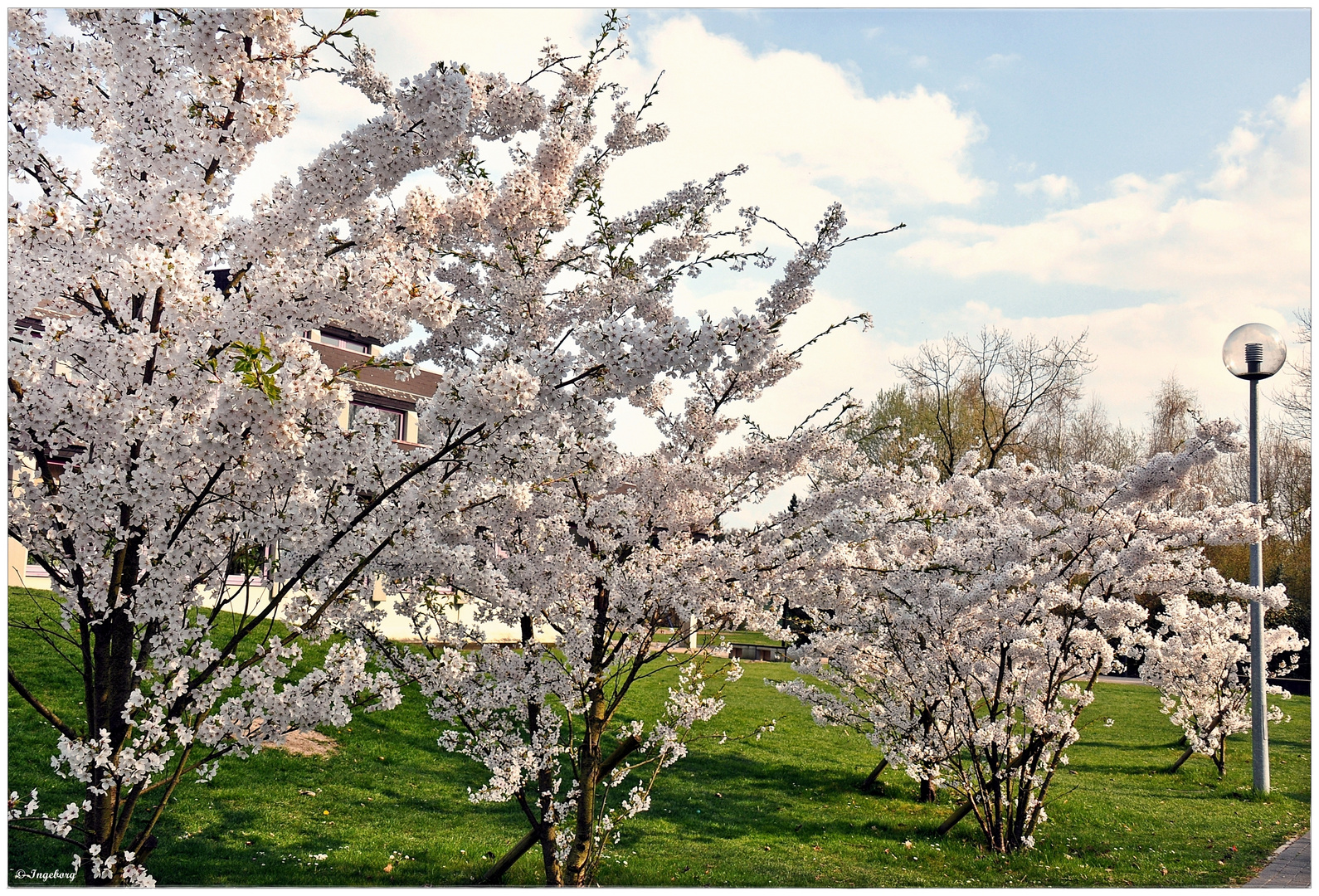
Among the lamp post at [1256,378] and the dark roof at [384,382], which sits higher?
the dark roof at [384,382]

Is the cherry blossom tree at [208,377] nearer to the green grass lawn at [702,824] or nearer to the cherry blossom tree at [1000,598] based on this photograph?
the cherry blossom tree at [1000,598]

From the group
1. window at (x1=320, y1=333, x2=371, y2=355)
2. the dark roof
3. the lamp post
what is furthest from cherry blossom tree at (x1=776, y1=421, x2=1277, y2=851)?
window at (x1=320, y1=333, x2=371, y2=355)

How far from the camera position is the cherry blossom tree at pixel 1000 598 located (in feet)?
22.7

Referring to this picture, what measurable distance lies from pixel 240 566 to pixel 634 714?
10.3m

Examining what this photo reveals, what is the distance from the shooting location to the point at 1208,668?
40.6 feet

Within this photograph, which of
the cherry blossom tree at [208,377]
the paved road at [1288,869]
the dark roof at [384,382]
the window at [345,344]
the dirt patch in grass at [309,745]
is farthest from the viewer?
the window at [345,344]

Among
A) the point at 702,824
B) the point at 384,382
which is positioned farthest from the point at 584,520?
the point at 384,382

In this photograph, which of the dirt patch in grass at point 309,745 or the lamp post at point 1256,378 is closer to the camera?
the dirt patch in grass at point 309,745

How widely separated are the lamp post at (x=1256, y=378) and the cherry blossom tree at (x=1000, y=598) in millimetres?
1754

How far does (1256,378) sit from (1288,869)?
5.74 metres

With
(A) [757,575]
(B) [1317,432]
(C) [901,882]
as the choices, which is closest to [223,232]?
(A) [757,575]

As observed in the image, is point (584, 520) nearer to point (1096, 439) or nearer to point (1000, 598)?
point (1000, 598)

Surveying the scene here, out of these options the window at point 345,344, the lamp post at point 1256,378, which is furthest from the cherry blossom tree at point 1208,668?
the window at point 345,344

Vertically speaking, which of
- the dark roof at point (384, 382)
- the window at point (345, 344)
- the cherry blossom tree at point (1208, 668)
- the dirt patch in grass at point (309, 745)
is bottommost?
the dirt patch in grass at point (309, 745)
